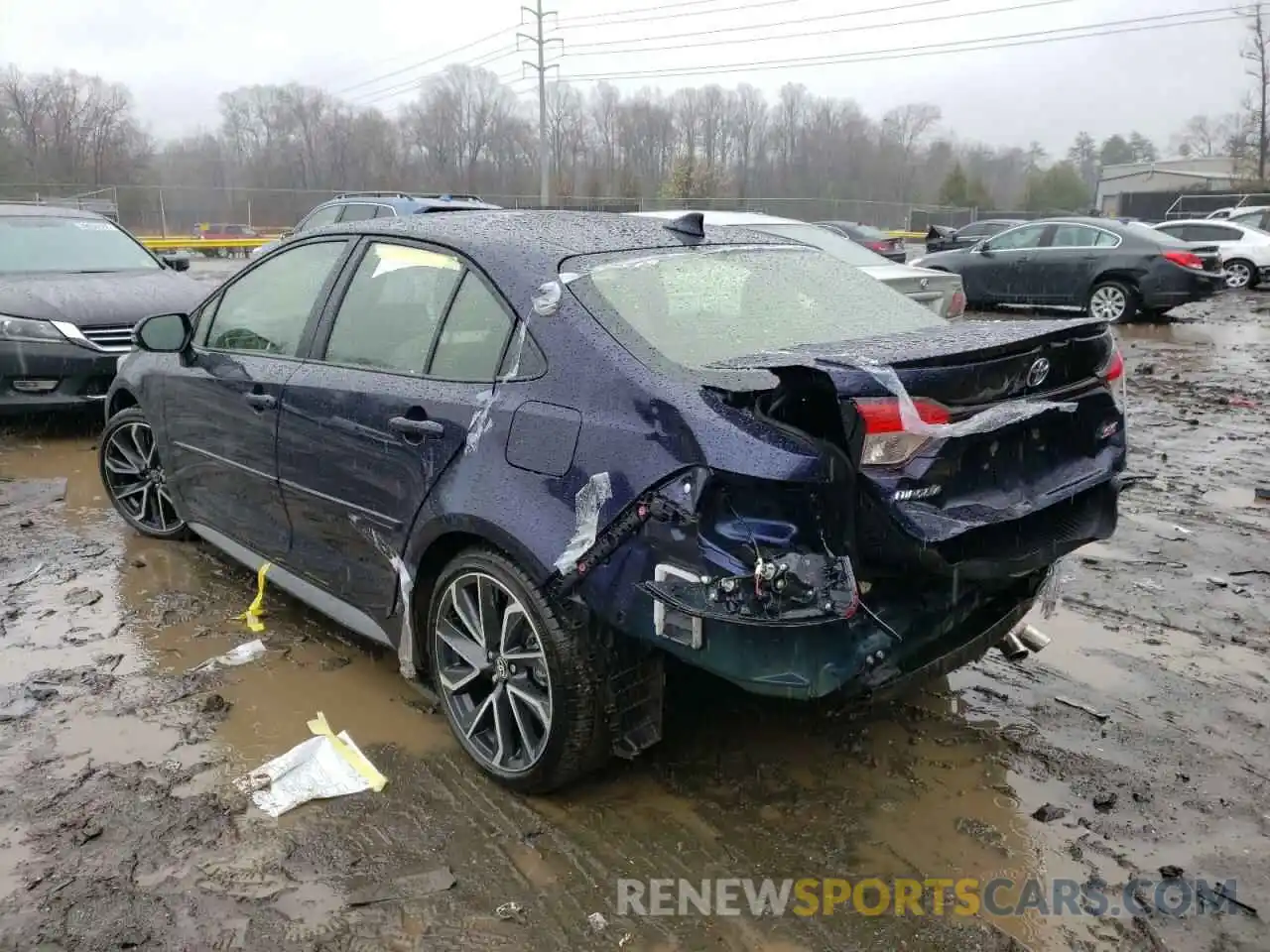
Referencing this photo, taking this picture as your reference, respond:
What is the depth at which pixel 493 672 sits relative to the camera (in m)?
3.10

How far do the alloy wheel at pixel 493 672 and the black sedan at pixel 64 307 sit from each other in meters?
5.44

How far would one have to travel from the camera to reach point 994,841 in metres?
2.85

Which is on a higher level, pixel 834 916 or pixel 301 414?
pixel 301 414

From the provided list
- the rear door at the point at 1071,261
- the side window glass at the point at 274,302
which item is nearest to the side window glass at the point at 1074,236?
the rear door at the point at 1071,261

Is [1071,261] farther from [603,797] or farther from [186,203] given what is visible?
[186,203]

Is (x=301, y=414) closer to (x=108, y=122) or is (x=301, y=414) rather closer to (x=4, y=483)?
(x=4, y=483)

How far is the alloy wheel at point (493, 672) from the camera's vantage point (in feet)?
9.68

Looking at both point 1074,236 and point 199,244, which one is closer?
point 1074,236

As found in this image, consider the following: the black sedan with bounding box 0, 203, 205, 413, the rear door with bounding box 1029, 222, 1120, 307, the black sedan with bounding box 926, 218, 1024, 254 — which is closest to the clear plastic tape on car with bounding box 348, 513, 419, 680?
the black sedan with bounding box 0, 203, 205, 413

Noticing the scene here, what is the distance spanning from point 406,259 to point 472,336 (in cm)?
58

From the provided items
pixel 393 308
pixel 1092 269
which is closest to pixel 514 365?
pixel 393 308

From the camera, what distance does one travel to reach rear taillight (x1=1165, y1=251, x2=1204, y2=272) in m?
14.1

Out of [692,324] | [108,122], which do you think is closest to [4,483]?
[692,324]

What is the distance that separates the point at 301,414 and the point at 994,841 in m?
2.77
